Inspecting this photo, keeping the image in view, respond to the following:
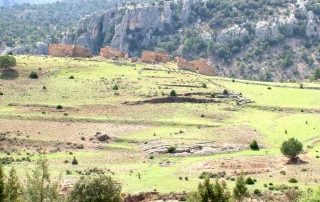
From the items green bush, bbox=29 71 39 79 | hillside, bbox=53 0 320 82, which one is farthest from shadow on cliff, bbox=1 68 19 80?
hillside, bbox=53 0 320 82

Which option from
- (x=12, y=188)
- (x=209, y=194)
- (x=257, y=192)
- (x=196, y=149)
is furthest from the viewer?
(x=196, y=149)

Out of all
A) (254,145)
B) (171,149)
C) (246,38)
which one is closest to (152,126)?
(171,149)

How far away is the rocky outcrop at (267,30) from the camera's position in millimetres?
176250

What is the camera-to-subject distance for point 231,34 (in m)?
182

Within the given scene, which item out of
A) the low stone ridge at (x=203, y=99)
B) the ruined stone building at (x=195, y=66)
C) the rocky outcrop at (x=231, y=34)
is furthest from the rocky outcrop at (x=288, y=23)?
Answer: the low stone ridge at (x=203, y=99)

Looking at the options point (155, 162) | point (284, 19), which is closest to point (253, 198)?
point (155, 162)

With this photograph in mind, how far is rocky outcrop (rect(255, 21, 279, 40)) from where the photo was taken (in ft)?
578

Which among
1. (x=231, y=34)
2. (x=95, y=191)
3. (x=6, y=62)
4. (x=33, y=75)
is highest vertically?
(x=231, y=34)

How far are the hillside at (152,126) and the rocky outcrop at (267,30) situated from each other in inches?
3167

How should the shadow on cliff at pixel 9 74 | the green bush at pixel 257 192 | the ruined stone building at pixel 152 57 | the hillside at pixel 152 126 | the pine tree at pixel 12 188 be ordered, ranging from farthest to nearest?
the ruined stone building at pixel 152 57 → the shadow on cliff at pixel 9 74 → the hillside at pixel 152 126 → the green bush at pixel 257 192 → the pine tree at pixel 12 188

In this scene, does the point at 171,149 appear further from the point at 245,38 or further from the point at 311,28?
the point at 311,28

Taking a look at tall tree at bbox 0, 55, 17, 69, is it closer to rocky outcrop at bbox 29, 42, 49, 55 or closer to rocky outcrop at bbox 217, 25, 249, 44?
rocky outcrop at bbox 29, 42, 49, 55

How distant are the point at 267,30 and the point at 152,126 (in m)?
124

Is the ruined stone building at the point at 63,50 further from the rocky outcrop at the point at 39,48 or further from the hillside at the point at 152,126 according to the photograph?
the rocky outcrop at the point at 39,48
